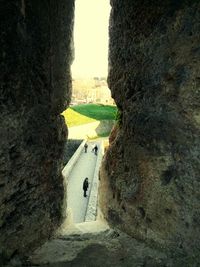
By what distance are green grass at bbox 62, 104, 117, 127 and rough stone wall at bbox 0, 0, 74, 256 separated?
2823 cm

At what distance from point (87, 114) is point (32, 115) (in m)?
32.0

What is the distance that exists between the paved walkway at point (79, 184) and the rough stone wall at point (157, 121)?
3.18 m

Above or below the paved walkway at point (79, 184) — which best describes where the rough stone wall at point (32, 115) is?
above

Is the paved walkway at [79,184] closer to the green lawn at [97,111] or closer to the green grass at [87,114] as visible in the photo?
the green grass at [87,114]

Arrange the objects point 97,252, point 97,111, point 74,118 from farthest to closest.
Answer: point 97,111, point 74,118, point 97,252

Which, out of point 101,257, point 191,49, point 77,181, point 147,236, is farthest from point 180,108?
point 77,181

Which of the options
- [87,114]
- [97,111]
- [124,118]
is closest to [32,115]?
[124,118]

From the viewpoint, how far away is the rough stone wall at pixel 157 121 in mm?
3518

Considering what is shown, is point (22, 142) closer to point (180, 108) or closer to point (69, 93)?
point (69, 93)

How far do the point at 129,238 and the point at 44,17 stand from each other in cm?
274

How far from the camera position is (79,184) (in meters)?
15.5

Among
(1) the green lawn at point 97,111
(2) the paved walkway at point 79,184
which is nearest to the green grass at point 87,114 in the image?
(1) the green lawn at point 97,111

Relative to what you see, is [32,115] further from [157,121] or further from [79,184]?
[79,184]

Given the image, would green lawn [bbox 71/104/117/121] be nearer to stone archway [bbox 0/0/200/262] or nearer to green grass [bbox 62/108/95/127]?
green grass [bbox 62/108/95/127]
